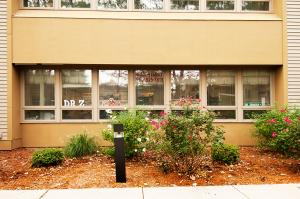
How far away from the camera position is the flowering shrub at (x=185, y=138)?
7.52 meters

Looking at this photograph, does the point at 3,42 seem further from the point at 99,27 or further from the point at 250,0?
the point at 250,0

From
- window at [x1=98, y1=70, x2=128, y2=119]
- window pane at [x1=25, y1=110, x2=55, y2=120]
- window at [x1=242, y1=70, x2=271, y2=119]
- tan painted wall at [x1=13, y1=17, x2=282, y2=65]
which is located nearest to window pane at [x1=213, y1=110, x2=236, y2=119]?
window at [x1=242, y1=70, x2=271, y2=119]

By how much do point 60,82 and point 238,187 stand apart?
7580 mm

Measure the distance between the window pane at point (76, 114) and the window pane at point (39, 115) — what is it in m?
0.42

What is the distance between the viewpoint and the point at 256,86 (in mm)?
12531

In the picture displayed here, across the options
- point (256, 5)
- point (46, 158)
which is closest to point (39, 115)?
point (46, 158)

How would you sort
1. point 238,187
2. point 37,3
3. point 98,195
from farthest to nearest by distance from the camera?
point 37,3
point 238,187
point 98,195

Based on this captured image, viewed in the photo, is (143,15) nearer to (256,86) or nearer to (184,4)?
(184,4)

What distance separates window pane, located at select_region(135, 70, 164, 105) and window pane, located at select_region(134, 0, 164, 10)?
226cm

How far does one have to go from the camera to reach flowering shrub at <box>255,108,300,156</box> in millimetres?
8273

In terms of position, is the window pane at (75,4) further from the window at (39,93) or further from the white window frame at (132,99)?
the window at (39,93)

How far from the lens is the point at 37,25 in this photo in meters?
11.4

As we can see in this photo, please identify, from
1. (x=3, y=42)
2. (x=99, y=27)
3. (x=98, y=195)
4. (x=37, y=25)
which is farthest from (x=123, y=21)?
(x=98, y=195)

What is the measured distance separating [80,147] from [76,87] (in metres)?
3.03
